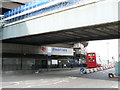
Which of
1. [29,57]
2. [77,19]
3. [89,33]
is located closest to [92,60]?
[29,57]

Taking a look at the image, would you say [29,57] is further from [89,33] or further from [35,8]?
[89,33]

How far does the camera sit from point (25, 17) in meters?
21.5

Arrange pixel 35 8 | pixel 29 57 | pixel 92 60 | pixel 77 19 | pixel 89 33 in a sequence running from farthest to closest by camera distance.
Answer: pixel 92 60 → pixel 29 57 → pixel 89 33 → pixel 35 8 → pixel 77 19

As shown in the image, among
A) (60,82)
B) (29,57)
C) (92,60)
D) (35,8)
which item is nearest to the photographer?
(60,82)

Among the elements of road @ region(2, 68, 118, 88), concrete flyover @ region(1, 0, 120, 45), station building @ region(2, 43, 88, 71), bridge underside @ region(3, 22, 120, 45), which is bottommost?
road @ region(2, 68, 118, 88)

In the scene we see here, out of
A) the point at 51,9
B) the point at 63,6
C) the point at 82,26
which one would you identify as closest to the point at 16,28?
the point at 51,9

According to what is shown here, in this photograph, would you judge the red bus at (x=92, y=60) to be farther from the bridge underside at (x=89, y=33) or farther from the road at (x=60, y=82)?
the road at (x=60, y=82)

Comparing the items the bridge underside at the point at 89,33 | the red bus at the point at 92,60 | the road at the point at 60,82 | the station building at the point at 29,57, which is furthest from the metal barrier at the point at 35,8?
the red bus at the point at 92,60

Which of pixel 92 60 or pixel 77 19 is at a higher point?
pixel 77 19

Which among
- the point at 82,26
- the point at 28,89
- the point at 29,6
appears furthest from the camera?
the point at 29,6

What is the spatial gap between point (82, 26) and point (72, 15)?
142cm

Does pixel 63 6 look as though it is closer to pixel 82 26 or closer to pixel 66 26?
pixel 66 26

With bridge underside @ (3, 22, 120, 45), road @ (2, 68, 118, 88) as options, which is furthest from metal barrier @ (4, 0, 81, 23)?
road @ (2, 68, 118, 88)

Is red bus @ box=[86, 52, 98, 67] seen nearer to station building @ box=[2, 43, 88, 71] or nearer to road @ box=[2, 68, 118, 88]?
station building @ box=[2, 43, 88, 71]
